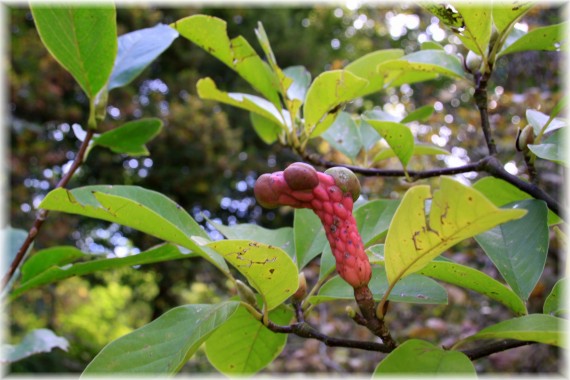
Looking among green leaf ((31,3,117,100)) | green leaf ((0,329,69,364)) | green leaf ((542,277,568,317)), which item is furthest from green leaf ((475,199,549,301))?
green leaf ((0,329,69,364))

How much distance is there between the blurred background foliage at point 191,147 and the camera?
257cm

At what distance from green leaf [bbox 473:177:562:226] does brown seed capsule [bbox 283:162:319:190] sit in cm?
27

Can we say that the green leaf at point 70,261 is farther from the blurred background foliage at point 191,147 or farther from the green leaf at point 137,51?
the blurred background foliage at point 191,147

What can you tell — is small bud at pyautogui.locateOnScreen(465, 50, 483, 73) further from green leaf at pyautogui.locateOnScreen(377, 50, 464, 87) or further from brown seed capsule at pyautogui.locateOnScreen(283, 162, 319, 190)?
brown seed capsule at pyautogui.locateOnScreen(283, 162, 319, 190)

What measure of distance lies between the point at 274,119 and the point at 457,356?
0.45 m

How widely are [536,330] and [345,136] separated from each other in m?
0.54

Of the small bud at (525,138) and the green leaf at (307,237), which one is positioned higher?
the small bud at (525,138)

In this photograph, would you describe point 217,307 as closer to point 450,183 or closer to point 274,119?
point 450,183

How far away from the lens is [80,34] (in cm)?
69

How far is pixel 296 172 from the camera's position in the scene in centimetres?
43

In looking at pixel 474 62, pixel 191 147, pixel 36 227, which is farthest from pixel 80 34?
pixel 191 147

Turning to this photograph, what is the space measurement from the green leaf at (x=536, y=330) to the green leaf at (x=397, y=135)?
25cm

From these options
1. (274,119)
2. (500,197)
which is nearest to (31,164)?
(274,119)

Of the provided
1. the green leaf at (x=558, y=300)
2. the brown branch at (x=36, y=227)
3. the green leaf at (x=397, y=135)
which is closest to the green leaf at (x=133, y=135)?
the brown branch at (x=36, y=227)
